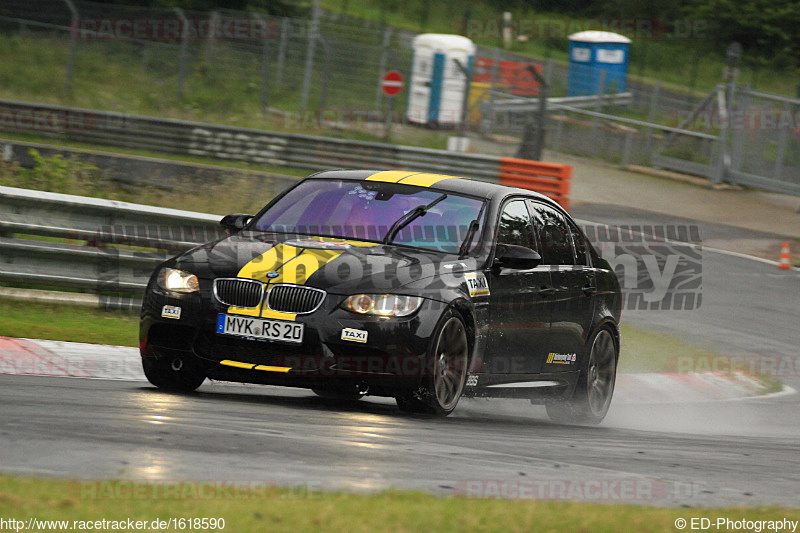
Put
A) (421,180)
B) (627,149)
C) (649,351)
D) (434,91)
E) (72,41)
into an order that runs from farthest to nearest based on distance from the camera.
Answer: (627,149) < (434,91) < (72,41) < (649,351) < (421,180)

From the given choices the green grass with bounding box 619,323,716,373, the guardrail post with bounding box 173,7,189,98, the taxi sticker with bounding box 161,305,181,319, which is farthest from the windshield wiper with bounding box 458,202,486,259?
the guardrail post with bounding box 173,7,189,98

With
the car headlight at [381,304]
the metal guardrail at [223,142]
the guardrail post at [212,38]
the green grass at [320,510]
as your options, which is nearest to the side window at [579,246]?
the car headlight at [381,304]

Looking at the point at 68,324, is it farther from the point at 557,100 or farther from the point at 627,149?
the point at 557,100

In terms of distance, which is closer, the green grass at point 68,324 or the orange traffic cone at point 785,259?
the green grass at point 68,324

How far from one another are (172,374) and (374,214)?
169 cm

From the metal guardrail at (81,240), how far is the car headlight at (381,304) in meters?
3.99

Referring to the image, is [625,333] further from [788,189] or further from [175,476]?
[788,189]

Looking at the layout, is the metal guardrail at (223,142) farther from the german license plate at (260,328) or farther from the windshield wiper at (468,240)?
the german license plate at (260,328)

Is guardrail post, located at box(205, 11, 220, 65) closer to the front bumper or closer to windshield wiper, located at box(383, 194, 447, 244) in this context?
windshield wiper, located at box(383, 194, 447, 244)

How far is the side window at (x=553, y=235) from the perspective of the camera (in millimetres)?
8695

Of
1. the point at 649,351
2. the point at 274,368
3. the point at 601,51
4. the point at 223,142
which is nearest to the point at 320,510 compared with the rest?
the point at 274,368

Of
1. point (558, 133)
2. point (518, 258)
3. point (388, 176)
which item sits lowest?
point (558, 133)

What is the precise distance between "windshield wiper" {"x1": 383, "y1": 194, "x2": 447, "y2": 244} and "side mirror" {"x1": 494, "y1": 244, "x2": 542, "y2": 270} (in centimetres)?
58

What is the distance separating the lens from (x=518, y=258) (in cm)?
775
